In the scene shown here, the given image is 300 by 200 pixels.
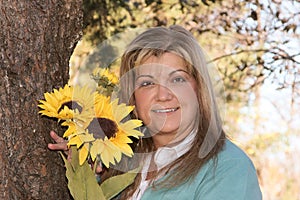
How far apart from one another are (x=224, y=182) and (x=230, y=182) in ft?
0.06

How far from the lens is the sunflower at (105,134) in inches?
72.5

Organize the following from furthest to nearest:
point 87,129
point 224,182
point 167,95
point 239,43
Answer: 1. point 239,43
2. point 167,95
3. point 224,182
4. point 87,129

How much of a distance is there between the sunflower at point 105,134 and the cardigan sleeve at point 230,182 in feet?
0.84

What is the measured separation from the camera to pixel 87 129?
184cm

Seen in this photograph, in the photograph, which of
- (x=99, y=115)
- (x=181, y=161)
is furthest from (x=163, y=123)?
(x=99, y=115)

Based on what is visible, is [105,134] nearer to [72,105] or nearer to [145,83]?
[72,105]

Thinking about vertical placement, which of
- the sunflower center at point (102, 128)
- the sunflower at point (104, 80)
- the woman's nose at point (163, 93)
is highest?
the sunflower at point (104, 80)

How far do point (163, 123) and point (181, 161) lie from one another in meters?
0.13

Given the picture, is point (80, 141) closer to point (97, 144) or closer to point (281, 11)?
point (97, 144)

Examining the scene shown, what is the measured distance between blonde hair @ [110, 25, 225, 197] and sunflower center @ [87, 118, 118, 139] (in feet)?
0.93

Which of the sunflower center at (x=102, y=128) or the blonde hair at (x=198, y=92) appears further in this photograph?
the blonde hair at (x=198, y=92)

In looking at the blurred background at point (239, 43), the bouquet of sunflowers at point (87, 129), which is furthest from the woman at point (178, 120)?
the blurred background at point (239, 43)

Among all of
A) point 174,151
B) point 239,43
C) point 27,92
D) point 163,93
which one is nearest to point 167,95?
point 163,93

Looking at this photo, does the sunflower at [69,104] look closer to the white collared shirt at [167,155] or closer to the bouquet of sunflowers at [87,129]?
the bouquet of sunflowers at [87,129]
